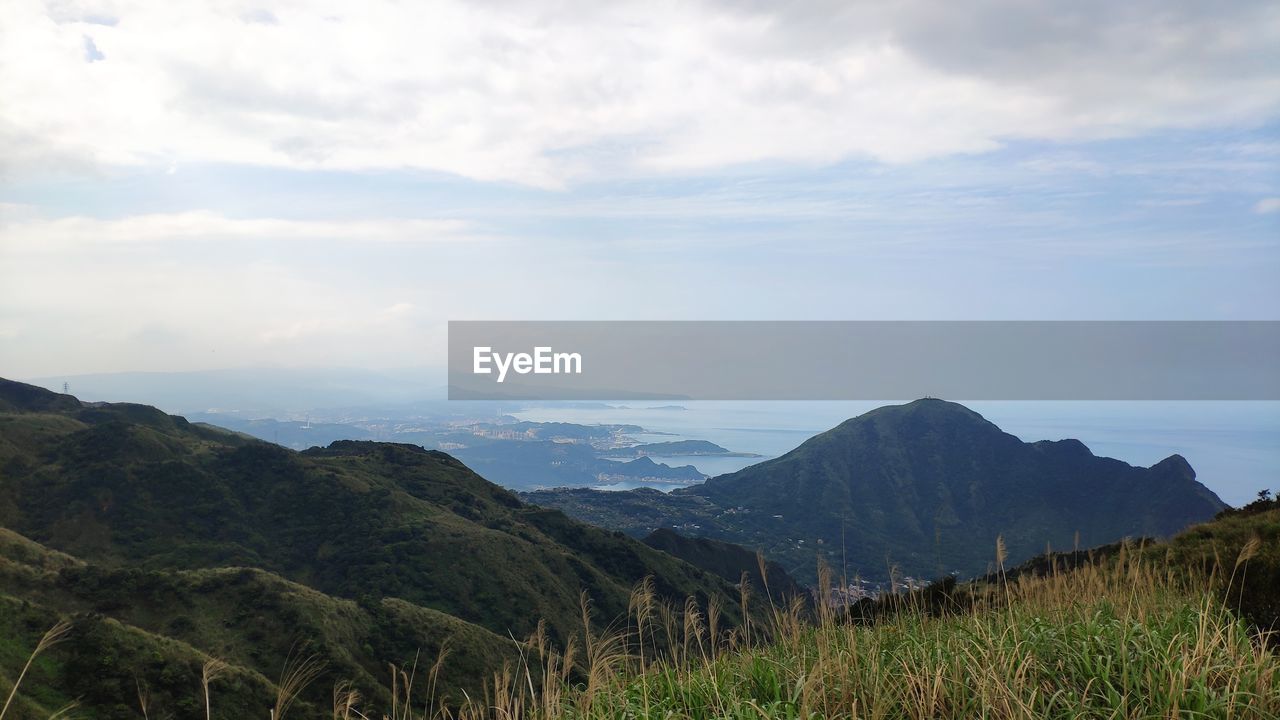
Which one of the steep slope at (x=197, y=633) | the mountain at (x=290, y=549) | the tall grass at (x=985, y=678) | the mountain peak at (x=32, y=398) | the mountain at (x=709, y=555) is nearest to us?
the tall grass at (x=985, y=678)

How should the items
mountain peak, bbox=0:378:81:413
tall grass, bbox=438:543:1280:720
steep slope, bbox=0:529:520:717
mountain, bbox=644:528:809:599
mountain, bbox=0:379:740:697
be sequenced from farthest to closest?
mountain, bbox=644:528:809:599 < mountain peak, bbox=0:378:81:413 < mountain, bbox=0:379:740:697 < steep slope, bbox=0:529:520:717 < tall grass, bbox=438:543:1280:720

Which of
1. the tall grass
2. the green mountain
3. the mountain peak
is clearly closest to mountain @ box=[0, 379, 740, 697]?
the mountain peak

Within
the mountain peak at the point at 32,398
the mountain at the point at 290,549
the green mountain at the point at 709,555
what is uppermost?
the mountain peak at the point at 32,398

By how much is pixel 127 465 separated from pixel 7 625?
2077 inches

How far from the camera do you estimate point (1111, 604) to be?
24.7 ft

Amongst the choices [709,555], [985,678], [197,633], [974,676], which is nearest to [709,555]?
[709,555]

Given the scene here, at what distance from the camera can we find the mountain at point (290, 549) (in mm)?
49750

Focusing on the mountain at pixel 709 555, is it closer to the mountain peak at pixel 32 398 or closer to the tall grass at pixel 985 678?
the mountain peak at pixel 32 398

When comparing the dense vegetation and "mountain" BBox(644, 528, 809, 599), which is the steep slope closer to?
the dense vegetation

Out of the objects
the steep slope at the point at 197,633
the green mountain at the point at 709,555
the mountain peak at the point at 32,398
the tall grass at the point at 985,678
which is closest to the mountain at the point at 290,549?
the steep slope at the point at 197,633

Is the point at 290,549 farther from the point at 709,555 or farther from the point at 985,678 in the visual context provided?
the point at 985,678

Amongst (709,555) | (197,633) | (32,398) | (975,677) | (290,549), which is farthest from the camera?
(709,555)

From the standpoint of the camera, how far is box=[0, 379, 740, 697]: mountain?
49750mm

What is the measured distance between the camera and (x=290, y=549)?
264 ft
